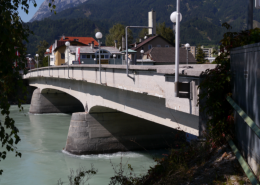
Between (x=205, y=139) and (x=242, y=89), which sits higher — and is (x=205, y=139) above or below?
below

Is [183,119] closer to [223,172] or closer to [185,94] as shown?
[185,94]

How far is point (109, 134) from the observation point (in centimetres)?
1836

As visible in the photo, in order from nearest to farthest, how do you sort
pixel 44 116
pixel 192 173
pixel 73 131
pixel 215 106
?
pixel 192 173 < pixel 215 106 < pixel 73 131 < pixel 44 116

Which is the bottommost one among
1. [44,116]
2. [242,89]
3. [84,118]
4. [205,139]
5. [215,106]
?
[44,116]

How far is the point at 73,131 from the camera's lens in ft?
60.4

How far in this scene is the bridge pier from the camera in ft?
59.3

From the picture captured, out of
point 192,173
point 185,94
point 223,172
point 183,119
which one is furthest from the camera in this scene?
point 183,119

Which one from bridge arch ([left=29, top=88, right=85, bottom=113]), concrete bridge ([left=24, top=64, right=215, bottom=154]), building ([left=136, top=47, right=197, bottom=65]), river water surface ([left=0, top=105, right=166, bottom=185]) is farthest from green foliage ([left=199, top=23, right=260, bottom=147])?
building ([left=136, top=47, right=197, bottom=65])

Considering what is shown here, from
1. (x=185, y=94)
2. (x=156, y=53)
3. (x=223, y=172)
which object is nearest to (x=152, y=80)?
(x=185, y=94)

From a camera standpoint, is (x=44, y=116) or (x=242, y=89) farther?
(x=44, y=116)

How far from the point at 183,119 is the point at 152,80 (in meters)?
1.97

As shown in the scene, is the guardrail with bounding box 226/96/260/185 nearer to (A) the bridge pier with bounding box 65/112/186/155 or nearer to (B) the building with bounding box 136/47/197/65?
(A) the bridge pier with bounding box 65/112/186/155

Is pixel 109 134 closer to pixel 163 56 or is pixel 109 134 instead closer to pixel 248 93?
pixel 248 93

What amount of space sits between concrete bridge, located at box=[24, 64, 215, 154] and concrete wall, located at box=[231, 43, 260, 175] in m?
1.71
